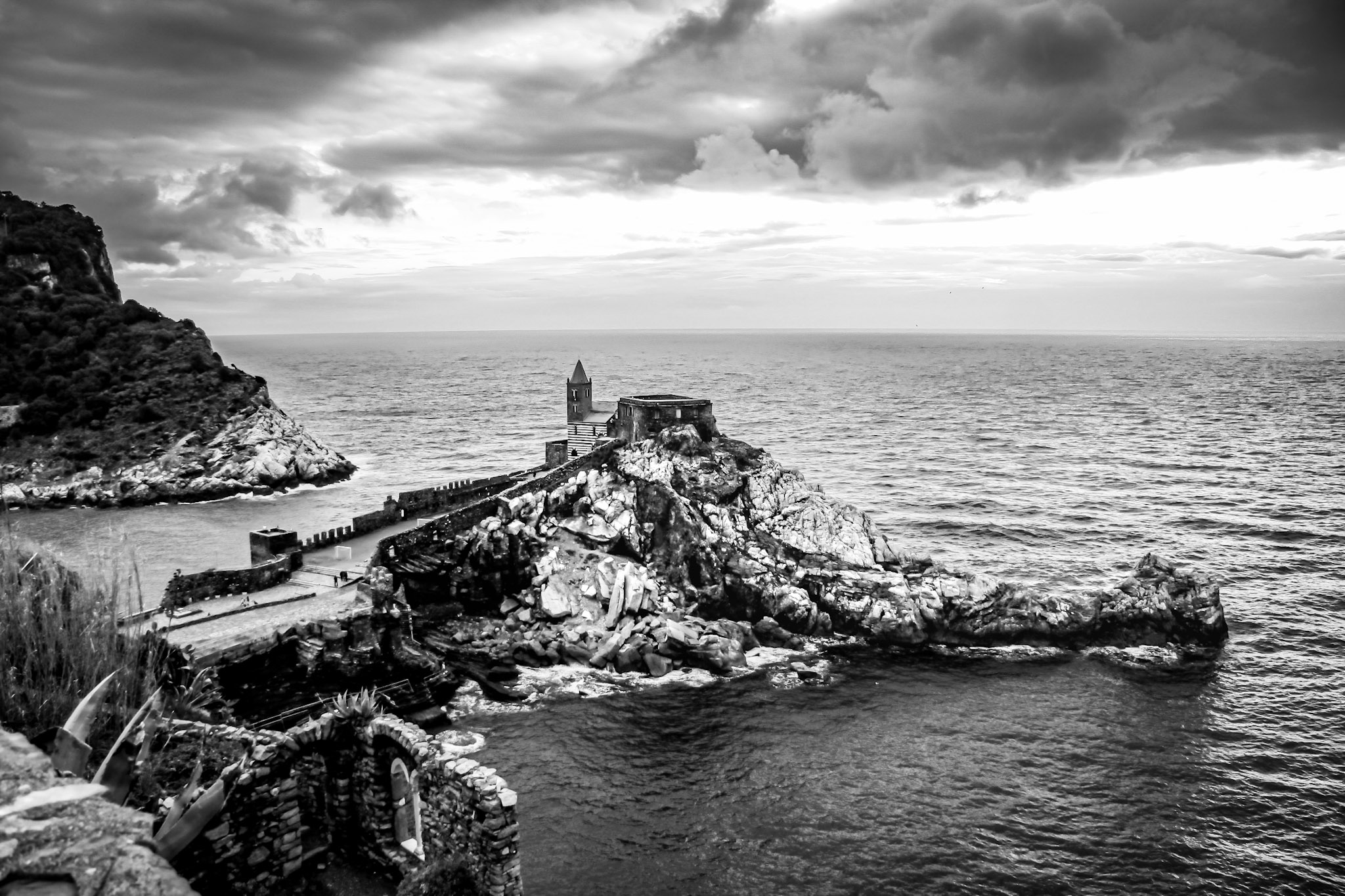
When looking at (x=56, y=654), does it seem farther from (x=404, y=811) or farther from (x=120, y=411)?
(x=120, y=411)

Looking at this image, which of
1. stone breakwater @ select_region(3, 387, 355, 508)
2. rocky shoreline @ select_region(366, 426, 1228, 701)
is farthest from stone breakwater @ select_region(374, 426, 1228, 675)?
stone breakwater @ select_region(3, 387, 355, 508)

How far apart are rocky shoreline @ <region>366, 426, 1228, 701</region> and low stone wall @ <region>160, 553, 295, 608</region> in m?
4.26

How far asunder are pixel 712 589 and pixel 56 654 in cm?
3418

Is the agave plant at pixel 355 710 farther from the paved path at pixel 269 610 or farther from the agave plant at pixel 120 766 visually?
the paved path at pixel 269 610

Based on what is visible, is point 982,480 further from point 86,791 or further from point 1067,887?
point 86,791

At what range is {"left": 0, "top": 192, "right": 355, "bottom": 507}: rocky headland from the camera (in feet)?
234

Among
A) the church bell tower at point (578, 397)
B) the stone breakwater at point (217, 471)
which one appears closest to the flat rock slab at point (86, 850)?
the church bell tower at point (578, 397)

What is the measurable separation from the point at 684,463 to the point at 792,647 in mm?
13564

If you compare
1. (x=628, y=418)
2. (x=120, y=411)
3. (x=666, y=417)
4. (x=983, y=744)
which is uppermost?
(x=666, y=417)

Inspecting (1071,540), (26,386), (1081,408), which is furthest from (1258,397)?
(26,386)

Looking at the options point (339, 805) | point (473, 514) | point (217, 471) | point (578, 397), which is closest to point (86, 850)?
point (339, 805)

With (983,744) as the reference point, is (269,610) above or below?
above

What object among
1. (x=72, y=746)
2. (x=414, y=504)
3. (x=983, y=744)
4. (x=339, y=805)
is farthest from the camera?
(x=414, y=504)

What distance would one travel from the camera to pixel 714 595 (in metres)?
44.2
